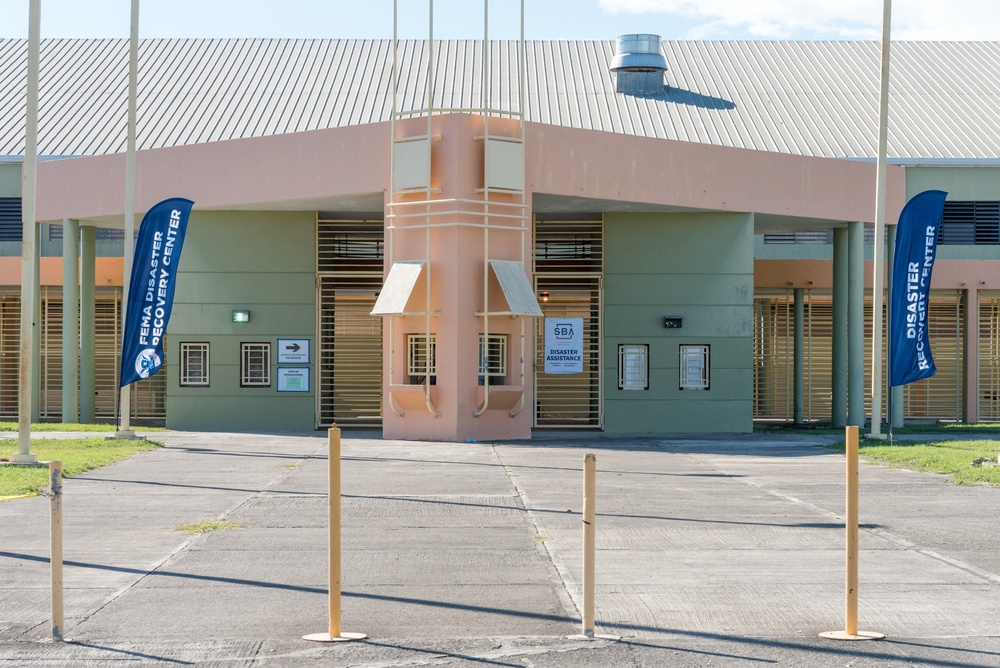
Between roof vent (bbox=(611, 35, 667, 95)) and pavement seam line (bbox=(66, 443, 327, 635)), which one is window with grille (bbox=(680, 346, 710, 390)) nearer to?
roof vent (bbox=(611, 35, 667, 95))

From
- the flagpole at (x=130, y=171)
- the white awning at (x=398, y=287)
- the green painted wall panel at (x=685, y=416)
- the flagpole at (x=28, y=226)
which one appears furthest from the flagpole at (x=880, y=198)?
the flagpole at (x=28, y=226)

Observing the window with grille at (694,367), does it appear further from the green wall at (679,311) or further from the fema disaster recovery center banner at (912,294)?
the fema disaster recovery center banner at (912,294)

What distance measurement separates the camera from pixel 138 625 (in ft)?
24.1

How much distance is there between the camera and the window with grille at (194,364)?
2506 cm

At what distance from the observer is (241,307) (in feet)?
81.9

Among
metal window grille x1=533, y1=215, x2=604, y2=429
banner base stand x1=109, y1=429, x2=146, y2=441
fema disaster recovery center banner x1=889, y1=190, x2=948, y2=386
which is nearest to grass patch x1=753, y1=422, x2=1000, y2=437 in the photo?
fema disaster recovery center banner x1=889, y1=190, x2=948, y2=386

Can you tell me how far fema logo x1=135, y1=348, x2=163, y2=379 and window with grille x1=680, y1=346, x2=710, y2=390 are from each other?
10486 millimetres

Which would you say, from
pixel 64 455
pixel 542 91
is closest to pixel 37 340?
pixel 64 455

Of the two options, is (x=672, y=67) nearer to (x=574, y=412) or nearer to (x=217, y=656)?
(x=574, y=412)

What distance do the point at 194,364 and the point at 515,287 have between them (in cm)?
748

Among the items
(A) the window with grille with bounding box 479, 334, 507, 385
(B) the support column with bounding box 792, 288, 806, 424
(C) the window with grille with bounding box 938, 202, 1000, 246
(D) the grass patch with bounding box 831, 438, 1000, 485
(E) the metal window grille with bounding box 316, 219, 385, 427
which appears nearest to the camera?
(D) the grass patch with bounding box 831, 438, 1000, 485

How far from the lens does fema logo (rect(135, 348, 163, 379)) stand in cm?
2025

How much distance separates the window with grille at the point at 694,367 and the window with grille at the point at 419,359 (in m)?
5.83

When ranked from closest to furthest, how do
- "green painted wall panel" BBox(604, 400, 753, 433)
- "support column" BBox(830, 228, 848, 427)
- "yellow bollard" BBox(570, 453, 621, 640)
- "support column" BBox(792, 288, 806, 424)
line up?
1. "yellow bollard" BBox(570, 453, 621, 640)
2. "green painted wall panel" BBox(604, 400, 753, 433)
3. "support column" BBox(830, 228, 848, 427)
4. "support column" BBox(792, 288, 806, 424)
